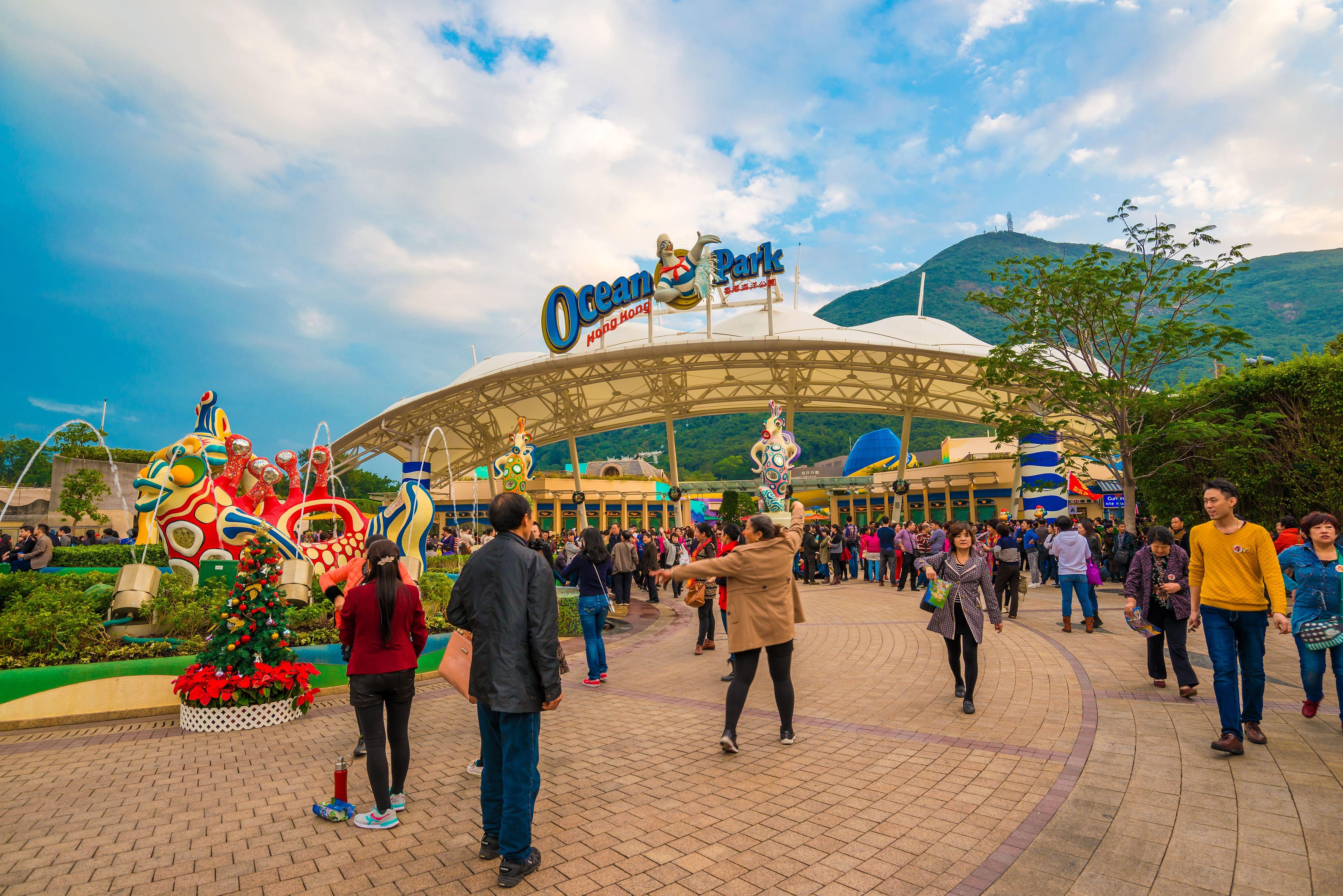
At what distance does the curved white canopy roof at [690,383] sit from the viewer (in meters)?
26.6

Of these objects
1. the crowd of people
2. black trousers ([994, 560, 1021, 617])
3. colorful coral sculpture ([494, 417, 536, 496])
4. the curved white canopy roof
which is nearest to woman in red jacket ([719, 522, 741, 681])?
the crowd of people

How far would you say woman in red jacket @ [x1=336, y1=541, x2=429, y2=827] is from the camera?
322 centimetres

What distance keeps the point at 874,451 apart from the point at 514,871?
43.4m

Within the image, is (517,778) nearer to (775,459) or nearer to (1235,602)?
(1235,602)

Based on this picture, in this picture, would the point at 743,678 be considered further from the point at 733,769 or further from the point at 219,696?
the point at 219,696

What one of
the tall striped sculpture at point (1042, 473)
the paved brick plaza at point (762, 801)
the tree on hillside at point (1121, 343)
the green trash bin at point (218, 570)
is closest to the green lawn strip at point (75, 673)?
the paved brick plaza at point (762, 801)

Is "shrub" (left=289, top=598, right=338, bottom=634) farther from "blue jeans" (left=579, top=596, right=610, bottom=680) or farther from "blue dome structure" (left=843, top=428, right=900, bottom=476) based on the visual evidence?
"blue dome structure" (left=843, top=428, right=900, bottom=476)

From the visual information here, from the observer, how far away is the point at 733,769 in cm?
395

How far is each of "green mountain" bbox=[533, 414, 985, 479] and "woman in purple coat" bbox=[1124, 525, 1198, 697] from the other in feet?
204

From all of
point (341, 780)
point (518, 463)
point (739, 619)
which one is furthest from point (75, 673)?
point (518, 463)

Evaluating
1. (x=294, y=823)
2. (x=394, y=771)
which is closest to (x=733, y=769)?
Answer: (x=394, y=771)

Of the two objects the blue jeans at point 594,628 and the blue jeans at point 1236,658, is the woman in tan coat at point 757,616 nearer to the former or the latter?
the blue jeans at point 594,628

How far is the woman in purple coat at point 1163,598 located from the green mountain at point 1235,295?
7784 cm

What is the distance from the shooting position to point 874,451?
43.6 meters
